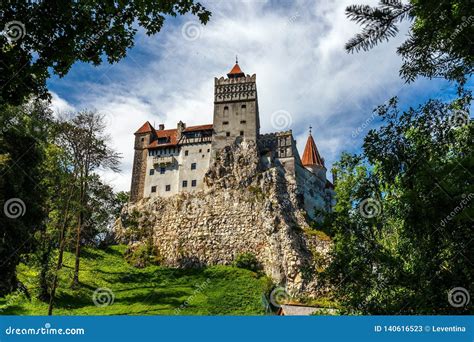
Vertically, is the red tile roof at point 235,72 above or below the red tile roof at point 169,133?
above

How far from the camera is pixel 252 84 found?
209 ft

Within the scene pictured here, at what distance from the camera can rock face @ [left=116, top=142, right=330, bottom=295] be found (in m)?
48.7

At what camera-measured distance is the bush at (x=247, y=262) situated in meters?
47.5

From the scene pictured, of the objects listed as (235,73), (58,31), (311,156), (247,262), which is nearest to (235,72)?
(235,73)

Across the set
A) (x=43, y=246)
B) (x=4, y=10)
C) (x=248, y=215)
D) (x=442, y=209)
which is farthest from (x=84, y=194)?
(x=442, y=209)

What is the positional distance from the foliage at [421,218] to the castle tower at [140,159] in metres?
53.3

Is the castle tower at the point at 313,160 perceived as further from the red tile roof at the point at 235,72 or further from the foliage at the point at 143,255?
the foliage at the point at 143,255

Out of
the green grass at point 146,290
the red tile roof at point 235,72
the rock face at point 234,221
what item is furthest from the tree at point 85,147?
the red tile roof at point 235,72

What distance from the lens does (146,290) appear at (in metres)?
37.3

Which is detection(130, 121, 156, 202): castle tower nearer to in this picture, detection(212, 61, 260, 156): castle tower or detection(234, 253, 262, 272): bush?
detection(212, 61, 260, 156): castle tower

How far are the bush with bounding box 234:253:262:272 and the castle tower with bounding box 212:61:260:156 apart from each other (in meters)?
17.6

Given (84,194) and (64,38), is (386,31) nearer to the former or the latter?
(64,38)

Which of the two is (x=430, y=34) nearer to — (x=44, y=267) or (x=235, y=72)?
(x=44, y=267)

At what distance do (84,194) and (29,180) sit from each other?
13.1 meters
